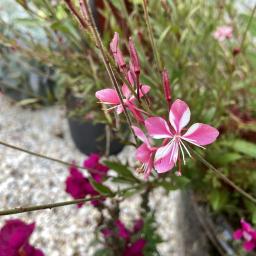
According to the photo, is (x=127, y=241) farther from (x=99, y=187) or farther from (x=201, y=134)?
(x=201, y=134)

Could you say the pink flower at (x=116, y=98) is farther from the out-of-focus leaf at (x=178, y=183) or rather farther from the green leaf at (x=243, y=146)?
the green leaf at (x=243, y=146)

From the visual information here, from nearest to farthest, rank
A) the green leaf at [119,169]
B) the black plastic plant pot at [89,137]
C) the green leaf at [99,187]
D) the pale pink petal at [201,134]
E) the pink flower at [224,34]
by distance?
the pale pink petal at [201,134] < the green leaf at [99,187] < the green leaf at [119,169] < the pink flower at [224,34] < the black plastic plant pot at [89,137]

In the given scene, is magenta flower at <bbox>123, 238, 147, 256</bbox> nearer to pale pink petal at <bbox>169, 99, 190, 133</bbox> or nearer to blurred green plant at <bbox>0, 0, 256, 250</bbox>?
blurred green plant at <bbox>0, 0, 256, 250</bbox>

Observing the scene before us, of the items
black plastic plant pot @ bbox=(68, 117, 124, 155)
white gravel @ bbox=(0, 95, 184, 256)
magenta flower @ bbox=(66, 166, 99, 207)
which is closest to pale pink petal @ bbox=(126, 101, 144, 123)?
magenta flower @ bbox=(66, 166, 99, 207)

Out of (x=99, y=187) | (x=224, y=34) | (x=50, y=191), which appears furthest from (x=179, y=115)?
(x=50, y=191)

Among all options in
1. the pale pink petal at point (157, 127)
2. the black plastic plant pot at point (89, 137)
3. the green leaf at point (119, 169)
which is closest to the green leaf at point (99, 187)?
the green leaf at point (119, 169)

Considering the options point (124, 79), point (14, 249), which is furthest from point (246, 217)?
point (124, 79)

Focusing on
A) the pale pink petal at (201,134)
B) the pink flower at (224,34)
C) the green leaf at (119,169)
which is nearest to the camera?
the pale pink petal at (201,134)
